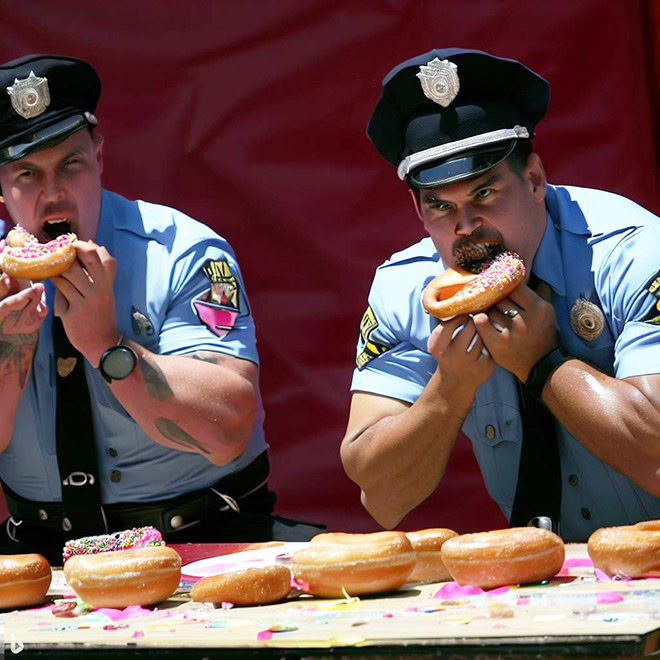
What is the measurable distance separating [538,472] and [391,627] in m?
1.39

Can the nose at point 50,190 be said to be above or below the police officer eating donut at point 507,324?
above

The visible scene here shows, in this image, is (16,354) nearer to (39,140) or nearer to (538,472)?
(39,140)

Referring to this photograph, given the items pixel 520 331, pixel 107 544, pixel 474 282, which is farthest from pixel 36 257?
pixel 520 331

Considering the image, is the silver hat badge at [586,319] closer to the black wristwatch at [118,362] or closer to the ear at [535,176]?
the ear at [535,176]

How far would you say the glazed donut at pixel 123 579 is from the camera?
7.32ft

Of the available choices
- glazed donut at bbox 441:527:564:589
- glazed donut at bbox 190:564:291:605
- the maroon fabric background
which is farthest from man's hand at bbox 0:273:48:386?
glazed donut at bbox 441:527:564:589

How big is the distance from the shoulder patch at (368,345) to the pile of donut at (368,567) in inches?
→ 41.8

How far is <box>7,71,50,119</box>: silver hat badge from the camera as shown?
358cm

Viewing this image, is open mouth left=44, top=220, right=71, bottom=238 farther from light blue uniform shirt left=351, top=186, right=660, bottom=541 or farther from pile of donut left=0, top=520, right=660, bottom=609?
pile of donut left=0, top=520, right=660, bottom=609

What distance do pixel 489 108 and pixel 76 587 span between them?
1.57 metres

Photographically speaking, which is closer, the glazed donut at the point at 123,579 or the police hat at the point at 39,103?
the glazed donut at the point at 123,579

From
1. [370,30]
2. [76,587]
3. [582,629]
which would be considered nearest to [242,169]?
[370,30]

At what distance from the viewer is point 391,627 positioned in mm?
1822

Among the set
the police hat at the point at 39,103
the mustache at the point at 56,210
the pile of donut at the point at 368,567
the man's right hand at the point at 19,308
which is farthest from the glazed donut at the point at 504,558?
the police hat at the point at 39,103
